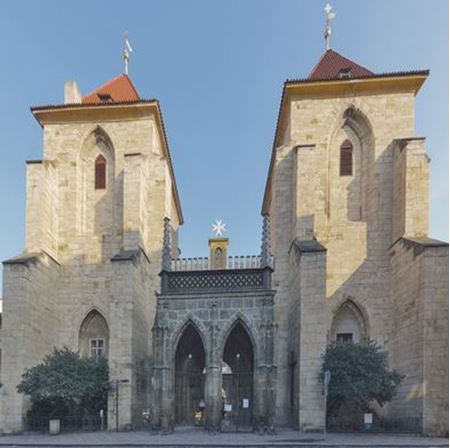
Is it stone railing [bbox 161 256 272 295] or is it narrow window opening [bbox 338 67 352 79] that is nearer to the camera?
stone railing [bbox 161 256 272 295]

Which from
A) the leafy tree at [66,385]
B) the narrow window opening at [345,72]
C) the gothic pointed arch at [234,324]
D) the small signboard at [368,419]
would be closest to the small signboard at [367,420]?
the small signboard at [368,419]

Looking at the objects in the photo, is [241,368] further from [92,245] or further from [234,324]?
[92,245]

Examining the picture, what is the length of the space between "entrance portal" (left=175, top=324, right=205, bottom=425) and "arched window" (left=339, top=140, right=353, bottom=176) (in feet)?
35.4

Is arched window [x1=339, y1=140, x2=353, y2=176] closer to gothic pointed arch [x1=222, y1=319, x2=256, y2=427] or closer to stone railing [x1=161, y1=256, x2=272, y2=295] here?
stone railing [x1=161, y1=256, x2=272, y2=295]

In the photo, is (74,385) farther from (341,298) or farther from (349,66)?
(349,66)

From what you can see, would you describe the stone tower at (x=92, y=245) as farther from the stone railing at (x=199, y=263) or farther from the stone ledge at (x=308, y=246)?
the stone ledge at (x=308, y=246)

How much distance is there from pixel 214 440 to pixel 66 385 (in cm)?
659

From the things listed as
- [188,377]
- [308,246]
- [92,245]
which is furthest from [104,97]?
[188,377]

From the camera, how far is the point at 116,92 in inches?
1011

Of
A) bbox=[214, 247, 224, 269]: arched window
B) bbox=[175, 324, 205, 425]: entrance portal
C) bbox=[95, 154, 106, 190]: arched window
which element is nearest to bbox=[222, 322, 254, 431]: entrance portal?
bbox=[175, 324, 205, 425]: entrance portal

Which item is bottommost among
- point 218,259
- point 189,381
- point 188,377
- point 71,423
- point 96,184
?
point 71,423

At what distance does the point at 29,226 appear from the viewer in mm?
21312

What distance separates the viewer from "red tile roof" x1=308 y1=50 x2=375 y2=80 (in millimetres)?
23136

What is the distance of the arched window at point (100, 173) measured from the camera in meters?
23.7
